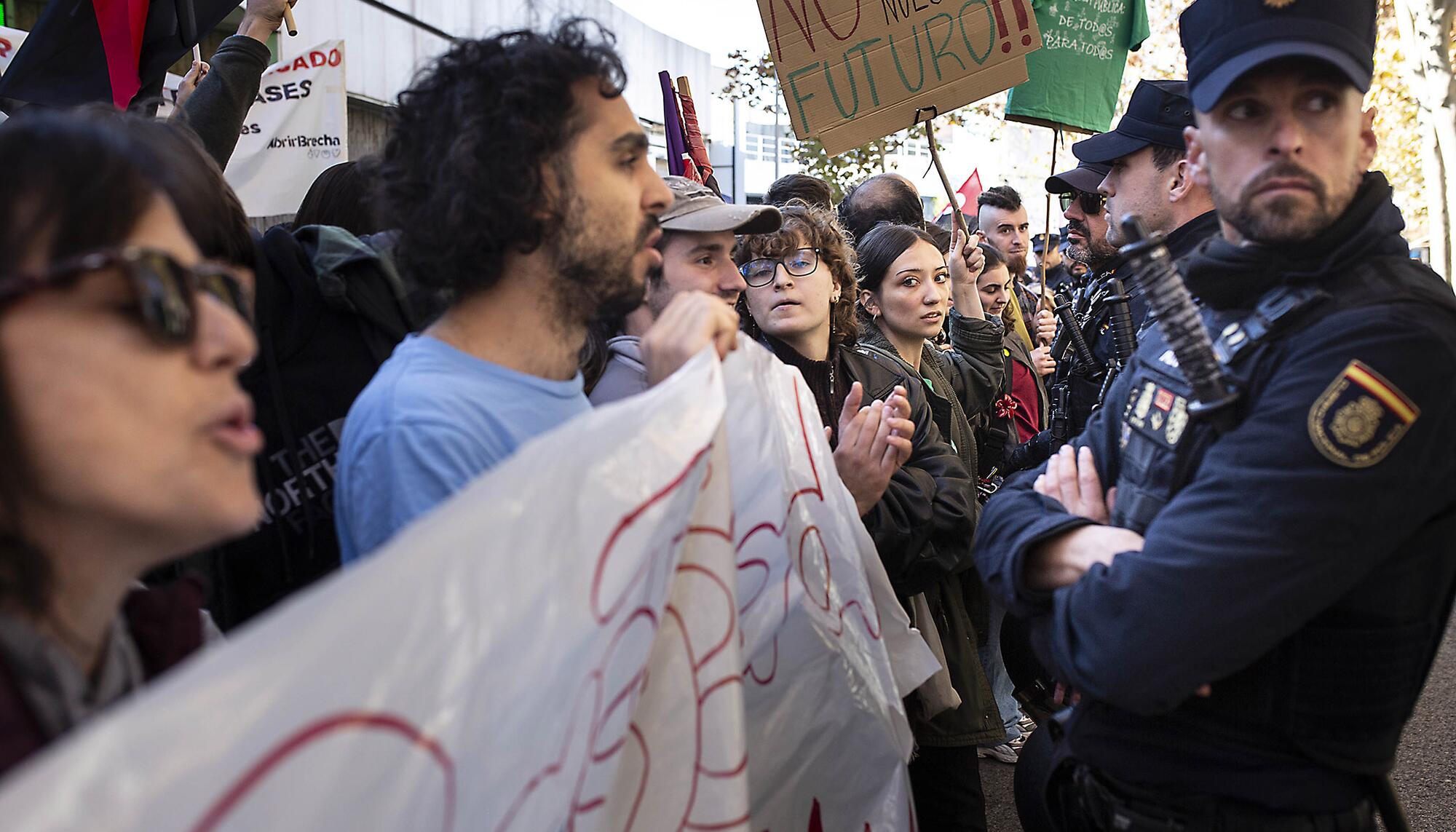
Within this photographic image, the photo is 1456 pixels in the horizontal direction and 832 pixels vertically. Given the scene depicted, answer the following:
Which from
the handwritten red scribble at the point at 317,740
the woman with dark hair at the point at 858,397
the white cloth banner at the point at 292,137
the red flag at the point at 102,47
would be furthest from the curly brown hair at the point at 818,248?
the white cloth banner at the point at 292,137

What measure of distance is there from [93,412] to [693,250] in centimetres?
193

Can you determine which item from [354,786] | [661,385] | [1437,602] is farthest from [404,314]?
[1437,602]

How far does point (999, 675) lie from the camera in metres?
4.53

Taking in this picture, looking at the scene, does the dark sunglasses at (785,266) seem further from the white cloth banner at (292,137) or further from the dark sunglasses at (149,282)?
the white cloth banner at (292,137)

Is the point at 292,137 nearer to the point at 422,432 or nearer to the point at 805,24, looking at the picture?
the point at 805,24

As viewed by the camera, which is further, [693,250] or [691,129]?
[691,129]

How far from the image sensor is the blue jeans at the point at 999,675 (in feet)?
13.6

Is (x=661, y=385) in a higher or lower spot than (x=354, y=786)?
higher

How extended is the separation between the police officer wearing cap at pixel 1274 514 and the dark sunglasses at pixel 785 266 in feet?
4.78

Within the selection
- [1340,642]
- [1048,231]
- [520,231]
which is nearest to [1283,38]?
[1340,642]

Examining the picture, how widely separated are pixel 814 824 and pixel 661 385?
36.5 inches

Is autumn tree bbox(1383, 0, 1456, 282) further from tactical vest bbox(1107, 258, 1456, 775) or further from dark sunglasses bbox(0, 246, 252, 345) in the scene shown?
dark sunglasses bbox(0, 246, 252, 345)

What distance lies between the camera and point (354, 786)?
3.15ft

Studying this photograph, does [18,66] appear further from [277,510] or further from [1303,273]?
[1303,273]
